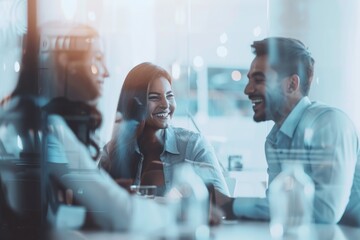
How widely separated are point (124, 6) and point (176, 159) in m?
0.53

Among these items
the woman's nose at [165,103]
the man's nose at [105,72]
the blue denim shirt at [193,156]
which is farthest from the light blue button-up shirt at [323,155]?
the man's nose at [105,72]

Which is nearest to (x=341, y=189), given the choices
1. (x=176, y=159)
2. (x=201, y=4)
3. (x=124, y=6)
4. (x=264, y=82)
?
(x=264, y=82)

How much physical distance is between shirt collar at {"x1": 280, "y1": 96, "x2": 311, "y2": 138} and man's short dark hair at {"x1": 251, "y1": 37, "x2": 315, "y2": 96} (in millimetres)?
30

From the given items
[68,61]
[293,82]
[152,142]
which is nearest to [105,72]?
[68,61]

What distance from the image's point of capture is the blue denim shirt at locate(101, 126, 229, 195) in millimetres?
1834

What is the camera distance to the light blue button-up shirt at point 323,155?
1.83m

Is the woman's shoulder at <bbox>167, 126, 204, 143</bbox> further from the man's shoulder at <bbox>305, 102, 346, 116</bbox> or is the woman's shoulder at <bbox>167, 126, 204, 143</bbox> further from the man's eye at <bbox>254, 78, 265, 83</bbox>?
the man's shoulder at <bbox>305, 102, 346, 116</bbox>

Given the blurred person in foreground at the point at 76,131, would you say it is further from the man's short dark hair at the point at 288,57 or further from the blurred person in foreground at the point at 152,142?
the man's short dark hair at the point at 288,57

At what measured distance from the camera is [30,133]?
2.00 meters

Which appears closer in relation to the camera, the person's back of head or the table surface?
the table surface

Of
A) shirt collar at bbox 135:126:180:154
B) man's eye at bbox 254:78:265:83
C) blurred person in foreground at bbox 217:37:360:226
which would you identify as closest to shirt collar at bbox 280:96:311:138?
blurred person in foreground at bbox 217:37:360:226

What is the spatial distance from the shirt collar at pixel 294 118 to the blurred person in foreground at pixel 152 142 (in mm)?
249

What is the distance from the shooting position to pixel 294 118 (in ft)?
6.09

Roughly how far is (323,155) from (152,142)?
0.56 m
